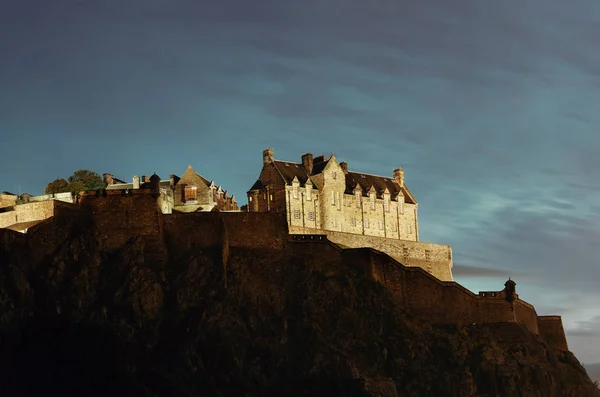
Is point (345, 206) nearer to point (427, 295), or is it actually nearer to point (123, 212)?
point (427, 295)

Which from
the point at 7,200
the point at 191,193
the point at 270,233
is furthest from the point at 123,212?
the point at 7,200

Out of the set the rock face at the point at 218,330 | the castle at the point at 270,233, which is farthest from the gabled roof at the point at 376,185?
the rock face at the point at 218,330

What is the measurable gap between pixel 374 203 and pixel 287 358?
27716 mm

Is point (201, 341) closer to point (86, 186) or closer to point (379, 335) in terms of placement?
point (379, 335)

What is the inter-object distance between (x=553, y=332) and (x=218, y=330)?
31.6 meters

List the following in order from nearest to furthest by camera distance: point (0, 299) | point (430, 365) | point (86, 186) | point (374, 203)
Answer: point (0, 299)
point (430, 365)
point (86, 186)
point (374, 203)

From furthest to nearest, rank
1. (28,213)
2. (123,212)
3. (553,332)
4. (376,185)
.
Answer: (376,185) → (553,332) → (28,213) → (123,212)

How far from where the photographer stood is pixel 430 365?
295 ft

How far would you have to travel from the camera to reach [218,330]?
86000 mm

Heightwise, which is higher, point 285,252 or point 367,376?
point 285,252

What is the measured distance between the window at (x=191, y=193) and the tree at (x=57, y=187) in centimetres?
962

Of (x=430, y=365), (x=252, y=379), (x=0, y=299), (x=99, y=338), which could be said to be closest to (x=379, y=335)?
(x=430, y=365)

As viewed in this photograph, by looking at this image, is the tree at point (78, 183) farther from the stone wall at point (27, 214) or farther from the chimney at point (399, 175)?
the chimney at point (399, 175)

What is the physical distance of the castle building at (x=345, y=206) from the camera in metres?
104
